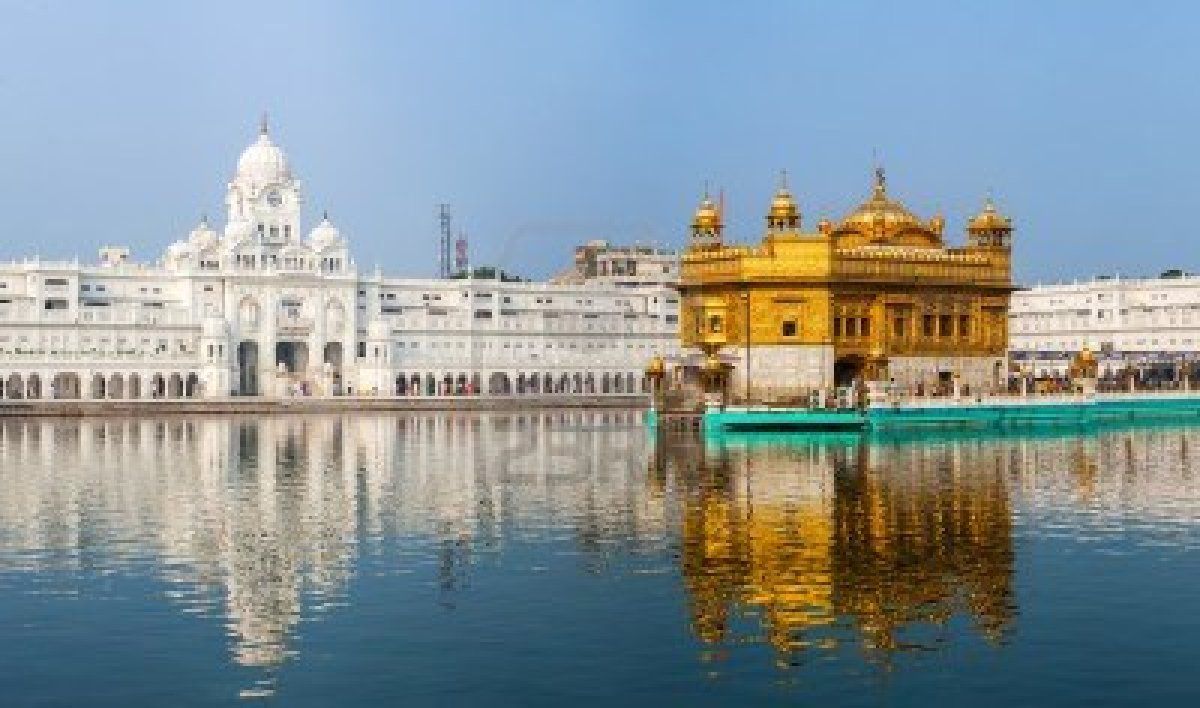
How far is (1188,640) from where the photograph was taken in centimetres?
1883

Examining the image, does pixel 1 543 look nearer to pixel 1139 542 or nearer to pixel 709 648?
pixel 709 648

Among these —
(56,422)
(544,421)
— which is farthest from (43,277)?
(544,421)

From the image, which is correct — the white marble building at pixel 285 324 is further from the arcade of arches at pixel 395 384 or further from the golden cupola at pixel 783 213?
the golden cupola at pixel 783 213

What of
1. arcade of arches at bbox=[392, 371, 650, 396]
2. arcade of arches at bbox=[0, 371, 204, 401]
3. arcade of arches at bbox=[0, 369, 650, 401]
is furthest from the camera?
arcade of arches at bbox=[392, 371, 650, 396]

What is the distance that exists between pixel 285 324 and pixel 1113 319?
69.7m

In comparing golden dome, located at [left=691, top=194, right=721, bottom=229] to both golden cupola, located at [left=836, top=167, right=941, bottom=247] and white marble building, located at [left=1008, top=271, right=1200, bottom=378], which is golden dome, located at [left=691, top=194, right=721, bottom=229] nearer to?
golden cupola, located at [left=836, top=167, right=941, bottom=247]

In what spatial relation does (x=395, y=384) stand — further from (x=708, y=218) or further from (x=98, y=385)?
(x=708, y=218)

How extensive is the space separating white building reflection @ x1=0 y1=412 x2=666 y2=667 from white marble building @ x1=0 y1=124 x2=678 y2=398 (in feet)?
184

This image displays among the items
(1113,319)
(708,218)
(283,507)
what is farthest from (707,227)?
(1113,319)

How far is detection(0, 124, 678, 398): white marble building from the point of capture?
117062 millimetres

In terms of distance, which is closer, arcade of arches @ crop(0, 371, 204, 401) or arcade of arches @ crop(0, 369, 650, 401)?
arcade of arches @ crop(0, 371, 204, 401)

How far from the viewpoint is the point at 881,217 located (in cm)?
7844

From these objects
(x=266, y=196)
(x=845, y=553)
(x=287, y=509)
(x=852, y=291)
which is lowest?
(x=845, y=553)

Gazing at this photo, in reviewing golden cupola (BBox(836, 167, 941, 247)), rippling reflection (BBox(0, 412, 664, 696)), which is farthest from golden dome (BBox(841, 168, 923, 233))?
→ rippling reflection (BBox(0, 412, 664, 696))
